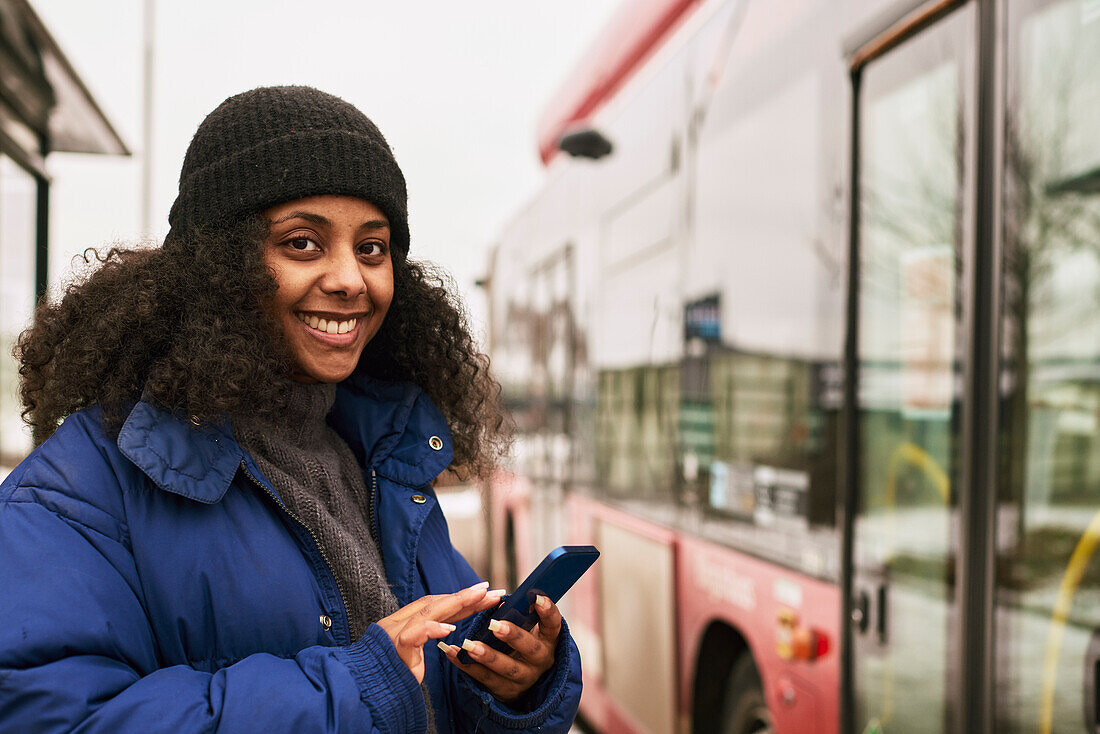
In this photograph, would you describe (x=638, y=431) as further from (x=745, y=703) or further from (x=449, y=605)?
(x=449, y=605)

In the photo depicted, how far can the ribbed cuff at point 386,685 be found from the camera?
122cm

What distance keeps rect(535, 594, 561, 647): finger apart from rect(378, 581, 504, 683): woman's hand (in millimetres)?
101

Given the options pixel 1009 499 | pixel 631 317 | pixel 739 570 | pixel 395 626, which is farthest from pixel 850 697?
pixel 631 317

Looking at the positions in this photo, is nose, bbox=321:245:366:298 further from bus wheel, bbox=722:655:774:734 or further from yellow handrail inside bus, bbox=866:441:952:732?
bus wheel, bbox=722:655:774:734

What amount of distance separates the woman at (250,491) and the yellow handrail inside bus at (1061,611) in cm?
111

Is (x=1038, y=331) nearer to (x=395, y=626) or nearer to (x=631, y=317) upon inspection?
(x=395, y=626)

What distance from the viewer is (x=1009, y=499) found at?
2.15 metres

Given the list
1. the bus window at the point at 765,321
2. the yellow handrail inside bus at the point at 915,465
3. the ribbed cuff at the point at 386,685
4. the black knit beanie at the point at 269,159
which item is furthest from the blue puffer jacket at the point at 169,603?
the bus window at the point at 765,321

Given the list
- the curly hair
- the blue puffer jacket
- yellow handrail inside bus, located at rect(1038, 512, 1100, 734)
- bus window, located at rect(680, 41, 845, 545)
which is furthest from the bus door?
the curly hair

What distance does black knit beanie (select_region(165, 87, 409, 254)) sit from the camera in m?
1.45

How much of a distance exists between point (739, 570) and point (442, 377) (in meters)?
1.71

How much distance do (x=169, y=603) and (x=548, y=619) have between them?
541 mm

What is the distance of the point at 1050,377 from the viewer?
2059 mm

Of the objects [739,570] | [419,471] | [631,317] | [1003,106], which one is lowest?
[739,570]
